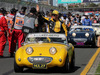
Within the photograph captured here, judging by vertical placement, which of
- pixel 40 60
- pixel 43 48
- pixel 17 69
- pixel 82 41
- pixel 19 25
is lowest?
pixel 82 41

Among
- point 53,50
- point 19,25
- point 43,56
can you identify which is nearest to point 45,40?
point 53,50

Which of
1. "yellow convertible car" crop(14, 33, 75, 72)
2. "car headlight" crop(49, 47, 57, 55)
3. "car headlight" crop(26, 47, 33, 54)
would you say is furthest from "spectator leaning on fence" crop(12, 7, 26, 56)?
"car headlight" crop(49, 47, 57, 55)

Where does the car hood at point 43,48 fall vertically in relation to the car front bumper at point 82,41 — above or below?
above

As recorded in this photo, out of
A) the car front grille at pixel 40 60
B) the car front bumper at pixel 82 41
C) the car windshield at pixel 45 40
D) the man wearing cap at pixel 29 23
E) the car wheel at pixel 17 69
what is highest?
the man wearing cap at pixel 29 23

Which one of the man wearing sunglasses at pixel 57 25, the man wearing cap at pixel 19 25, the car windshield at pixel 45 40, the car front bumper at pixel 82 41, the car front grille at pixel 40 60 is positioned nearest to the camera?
the car front grille at pixel 40 60

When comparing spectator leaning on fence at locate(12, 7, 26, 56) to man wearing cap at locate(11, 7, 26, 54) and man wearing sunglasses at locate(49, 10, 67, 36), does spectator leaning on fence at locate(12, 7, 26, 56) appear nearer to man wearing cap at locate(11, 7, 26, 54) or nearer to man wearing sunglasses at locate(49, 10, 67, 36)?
man wearing cap at locate(11, 7, 26, 54)

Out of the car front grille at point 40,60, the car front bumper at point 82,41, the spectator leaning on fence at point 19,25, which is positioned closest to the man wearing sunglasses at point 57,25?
the spectator leaning on fence at point 19,25

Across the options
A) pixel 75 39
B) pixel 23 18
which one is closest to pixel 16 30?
pixel 23 18

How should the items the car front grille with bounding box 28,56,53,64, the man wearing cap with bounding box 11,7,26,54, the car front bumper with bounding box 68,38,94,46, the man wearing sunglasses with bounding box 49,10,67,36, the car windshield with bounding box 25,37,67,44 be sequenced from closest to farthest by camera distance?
the car front grille with bounding box 28,56,53,64
the car windshield with bounding box 25,37,67,44
the man wearing sunglasses with bounding box 49,10,67,36
the man wearing cap with bounding box 11,7,26,54
the car front bumper with bounding box 68,38,94,46

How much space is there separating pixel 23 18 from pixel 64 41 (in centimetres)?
424

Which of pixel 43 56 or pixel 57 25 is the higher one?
pixel 57 25

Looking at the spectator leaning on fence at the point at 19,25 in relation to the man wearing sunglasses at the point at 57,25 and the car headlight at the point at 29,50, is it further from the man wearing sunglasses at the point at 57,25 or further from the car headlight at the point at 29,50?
the car headlight at the point at 29,50

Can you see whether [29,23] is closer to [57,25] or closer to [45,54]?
[57,25]

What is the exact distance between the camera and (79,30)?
2206 cm
